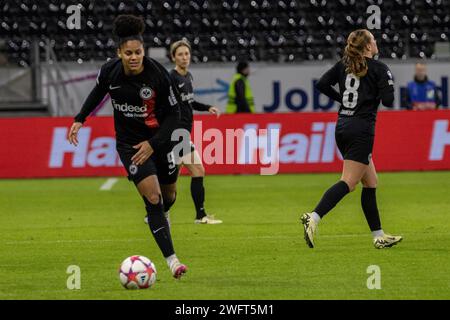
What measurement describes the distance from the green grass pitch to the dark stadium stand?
30.0 feet

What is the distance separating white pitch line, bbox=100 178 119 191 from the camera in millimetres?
19672

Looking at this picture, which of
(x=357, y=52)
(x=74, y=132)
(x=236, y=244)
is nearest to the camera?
(x=74, y=132)

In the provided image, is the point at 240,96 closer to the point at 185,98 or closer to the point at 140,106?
the point at 185,98

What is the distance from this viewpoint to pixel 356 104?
10391 millimetres

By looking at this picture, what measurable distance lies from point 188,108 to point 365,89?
11.9 ft

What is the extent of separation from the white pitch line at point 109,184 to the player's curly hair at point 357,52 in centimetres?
981

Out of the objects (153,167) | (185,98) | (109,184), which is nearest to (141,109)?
(153,167)

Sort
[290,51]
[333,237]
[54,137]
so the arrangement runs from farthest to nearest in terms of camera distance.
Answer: [290,51], [54,137], [333,237]

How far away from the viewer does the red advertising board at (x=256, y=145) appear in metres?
21.3
